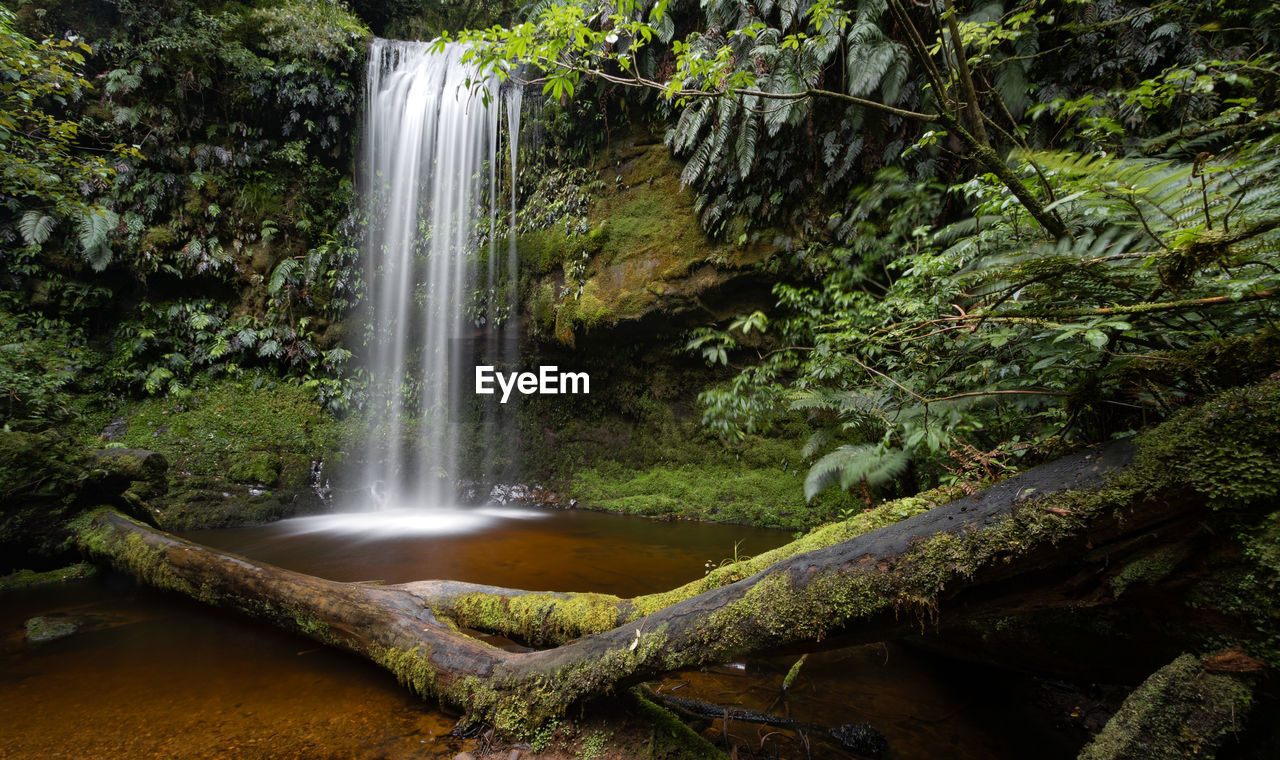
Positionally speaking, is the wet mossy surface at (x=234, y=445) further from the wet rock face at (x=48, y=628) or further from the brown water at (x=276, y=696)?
the wet rock face at (x=48, y=628)

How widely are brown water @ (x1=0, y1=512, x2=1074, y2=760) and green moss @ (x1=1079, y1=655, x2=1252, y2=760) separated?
100cm

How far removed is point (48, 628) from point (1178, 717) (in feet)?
18.5

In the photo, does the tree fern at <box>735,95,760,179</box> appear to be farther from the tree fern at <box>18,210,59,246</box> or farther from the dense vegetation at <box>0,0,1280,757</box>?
the tree fern at <box>18,210,59,246</box>

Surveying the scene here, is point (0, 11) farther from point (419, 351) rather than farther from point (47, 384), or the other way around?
point (419, 351)

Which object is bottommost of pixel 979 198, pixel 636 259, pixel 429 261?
pixel 979 198

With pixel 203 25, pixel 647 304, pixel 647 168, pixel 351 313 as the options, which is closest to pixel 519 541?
pixel 647 304

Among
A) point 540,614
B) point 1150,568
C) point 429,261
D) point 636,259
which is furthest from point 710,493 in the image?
point 429,261

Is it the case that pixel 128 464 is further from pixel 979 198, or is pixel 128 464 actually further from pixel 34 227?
pixel 979 198

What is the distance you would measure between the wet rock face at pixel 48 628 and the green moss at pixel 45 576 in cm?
123

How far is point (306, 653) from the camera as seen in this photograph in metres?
2.89

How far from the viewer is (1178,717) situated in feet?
3.76

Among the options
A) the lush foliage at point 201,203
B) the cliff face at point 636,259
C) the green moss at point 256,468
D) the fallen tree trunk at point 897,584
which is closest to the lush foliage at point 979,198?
the fallen tree trunk at point 897,584

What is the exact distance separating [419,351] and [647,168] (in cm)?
599

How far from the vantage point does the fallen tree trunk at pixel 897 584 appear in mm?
1168
